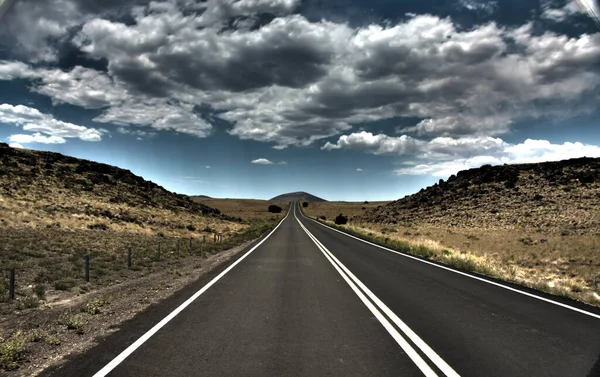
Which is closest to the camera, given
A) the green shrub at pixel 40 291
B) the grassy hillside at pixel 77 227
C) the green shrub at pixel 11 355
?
the green shrub at pixel 11 355

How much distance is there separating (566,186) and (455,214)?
51.9 ft

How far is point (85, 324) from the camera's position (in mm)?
6633

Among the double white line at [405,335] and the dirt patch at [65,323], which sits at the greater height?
the double white line at [405,335]

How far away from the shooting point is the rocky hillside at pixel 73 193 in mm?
32375

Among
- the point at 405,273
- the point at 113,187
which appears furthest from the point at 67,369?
the point at 113,187

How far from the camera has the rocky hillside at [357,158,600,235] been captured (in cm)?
4188

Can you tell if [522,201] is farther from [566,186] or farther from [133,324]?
[133,324]

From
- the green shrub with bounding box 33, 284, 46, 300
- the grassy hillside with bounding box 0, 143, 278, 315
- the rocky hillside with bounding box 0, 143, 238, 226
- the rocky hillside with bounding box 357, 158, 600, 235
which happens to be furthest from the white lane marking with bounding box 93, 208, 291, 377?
the rocky hillside with bounding box 357, 158, 600, 235

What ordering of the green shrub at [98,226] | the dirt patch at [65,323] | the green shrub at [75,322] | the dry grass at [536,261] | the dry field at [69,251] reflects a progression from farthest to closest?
the green shrub at [98,226] < the dry grass at [536,261] < the dry field at [69,251] < the green shrub at [75,322] < the dirt patch at [65,323]

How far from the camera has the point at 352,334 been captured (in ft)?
19.0

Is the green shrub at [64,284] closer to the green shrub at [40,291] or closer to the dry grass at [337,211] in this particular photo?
the green shrub at [40,291]

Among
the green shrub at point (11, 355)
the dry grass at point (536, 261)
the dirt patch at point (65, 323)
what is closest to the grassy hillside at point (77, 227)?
the dirt patch at point (65, 323)

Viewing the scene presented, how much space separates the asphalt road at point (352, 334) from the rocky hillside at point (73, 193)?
23.4 m

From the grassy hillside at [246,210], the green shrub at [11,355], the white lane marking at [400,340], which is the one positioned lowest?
Result: the green shrub at [11,355]
